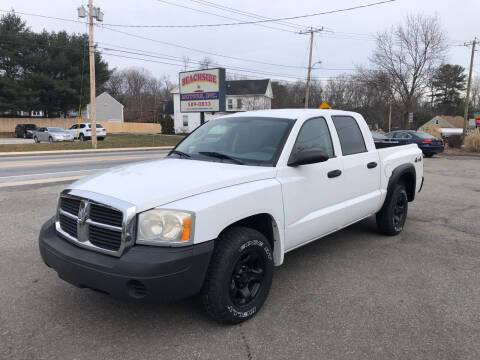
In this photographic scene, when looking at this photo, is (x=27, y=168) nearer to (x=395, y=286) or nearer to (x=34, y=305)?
(x=34, y=305)

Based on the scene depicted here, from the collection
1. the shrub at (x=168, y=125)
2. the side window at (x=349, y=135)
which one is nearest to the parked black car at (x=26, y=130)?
the shrub at (x=168, y=125)

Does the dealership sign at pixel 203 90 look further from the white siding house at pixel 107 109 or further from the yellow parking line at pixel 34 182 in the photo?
the white siding house at pixel 107 109

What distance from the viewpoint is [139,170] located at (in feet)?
11.7

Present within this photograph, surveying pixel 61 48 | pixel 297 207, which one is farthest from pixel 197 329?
pixel 61 48

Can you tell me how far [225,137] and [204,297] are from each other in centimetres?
181

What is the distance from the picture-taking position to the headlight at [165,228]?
273 centimetres

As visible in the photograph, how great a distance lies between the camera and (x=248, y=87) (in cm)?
6159

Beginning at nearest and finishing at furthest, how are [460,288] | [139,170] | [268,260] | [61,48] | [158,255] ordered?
[158,255] < [268,260] < [139,170] < [460,288] < [61,48]

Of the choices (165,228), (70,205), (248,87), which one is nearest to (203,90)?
(70,205)

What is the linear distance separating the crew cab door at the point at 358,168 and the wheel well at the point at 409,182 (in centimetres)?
96

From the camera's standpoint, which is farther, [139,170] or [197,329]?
[139,170]

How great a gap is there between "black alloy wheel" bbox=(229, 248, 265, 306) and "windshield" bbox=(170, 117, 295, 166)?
34.8 inches

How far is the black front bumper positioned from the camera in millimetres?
2625

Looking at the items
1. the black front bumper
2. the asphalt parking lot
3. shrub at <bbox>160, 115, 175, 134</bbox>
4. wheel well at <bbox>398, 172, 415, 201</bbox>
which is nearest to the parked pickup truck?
the black front bumper
